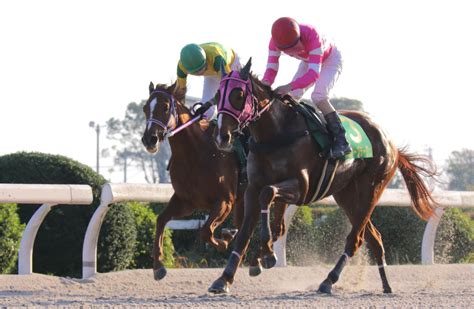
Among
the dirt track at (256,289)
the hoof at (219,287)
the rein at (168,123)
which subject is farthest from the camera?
the rein at (168,123)

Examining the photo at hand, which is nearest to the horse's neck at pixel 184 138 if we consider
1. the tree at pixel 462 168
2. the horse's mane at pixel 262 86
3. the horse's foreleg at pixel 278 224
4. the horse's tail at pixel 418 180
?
the horse's foreleg at pixel 278 224

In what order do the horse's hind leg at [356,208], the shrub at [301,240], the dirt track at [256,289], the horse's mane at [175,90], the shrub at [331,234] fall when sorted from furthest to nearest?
1. the shrub at [331,234]
2. the shrub at [301,240]
3. the horse's mane at [175,90]
4. the horse's hind leg at [356,208]
5. the dirt track at [256,289]

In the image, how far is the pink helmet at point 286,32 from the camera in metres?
7.26

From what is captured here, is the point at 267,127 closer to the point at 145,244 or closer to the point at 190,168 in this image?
the point at 190,168

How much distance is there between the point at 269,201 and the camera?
6.69 m

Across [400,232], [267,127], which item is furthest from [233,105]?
[400,232]

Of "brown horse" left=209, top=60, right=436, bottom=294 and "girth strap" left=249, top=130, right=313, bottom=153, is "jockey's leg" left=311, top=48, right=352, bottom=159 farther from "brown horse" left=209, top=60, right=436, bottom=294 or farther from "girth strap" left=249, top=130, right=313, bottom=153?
"girth strap" left=249, top=130, right=313, bottom=153

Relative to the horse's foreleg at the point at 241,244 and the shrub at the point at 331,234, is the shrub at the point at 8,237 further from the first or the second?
the shrub at the point at 331,234

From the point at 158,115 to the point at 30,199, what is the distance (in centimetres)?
109

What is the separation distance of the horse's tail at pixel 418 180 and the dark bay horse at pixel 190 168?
1467mm

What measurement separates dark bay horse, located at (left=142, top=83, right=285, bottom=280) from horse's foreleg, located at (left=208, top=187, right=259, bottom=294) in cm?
75

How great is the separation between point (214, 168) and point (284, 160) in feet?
3.20

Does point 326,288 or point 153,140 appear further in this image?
point 153,140

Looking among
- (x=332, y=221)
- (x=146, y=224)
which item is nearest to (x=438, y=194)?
(x=332, y=221)
